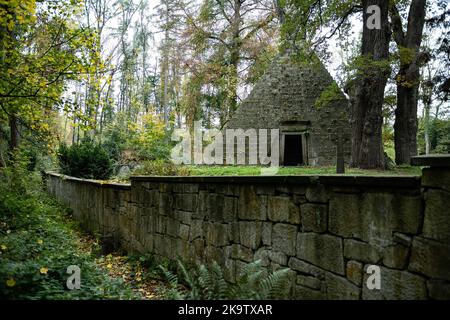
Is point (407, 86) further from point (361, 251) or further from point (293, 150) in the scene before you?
point (361, 251)

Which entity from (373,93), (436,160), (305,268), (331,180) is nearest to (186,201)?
(305,268)

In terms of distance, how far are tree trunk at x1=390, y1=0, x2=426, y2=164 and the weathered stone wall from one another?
27.4 feet

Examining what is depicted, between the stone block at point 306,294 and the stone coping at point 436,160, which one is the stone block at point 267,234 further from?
the stone coping at point 436,160

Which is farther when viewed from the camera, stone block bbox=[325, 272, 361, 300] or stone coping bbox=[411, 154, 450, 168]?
stone block bbox=[325, 272, 361, 300]

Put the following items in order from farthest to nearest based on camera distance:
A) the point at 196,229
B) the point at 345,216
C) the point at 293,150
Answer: the point at 293,150 < the point at 196,229 < the point at 345,216

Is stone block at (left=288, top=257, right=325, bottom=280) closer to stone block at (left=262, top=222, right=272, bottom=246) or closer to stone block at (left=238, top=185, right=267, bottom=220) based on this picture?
stone block at (left=262, top=222, right=272, bottom=246)

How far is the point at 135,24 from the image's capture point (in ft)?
91.7

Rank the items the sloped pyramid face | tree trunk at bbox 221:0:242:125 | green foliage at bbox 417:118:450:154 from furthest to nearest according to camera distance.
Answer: tree trunk at bbox 221:0:242:125 → green foliage at bbox 417:118:450:154 → the sloped pyramid face

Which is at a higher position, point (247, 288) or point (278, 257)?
point (278, 257)

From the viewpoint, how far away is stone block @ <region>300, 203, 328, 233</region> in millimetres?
2865

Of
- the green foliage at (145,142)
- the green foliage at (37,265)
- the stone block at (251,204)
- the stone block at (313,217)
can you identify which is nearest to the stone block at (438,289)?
the stone block at (313,217)

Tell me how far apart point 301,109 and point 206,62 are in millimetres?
9574

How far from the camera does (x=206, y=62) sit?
20.5 meters

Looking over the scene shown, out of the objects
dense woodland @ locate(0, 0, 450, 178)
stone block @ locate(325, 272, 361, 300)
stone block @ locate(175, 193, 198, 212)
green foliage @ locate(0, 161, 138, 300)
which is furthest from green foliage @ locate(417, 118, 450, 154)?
green foliage @ locate(0, 161, 138, 300)
